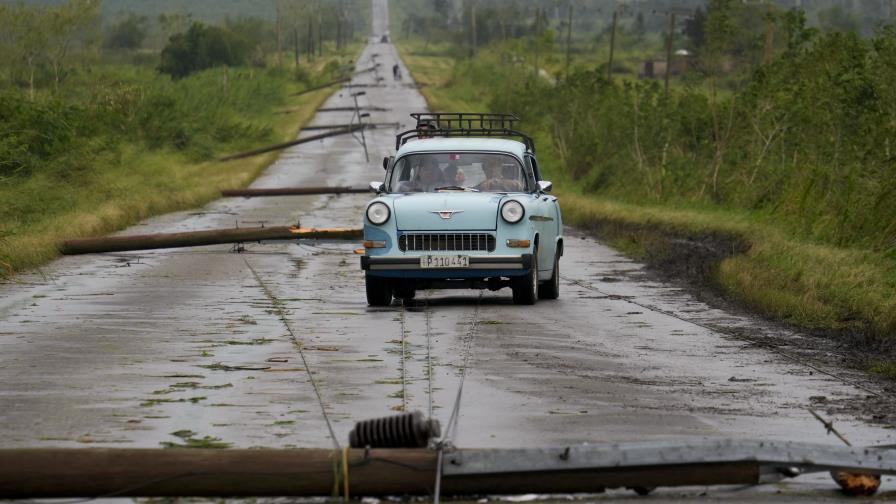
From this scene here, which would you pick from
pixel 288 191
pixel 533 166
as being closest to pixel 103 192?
pixel 288 191

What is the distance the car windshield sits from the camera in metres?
18.0

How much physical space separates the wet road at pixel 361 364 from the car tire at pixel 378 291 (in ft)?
0.54

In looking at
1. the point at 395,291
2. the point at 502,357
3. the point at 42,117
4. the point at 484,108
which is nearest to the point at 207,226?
the point at 42,117

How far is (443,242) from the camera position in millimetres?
16844

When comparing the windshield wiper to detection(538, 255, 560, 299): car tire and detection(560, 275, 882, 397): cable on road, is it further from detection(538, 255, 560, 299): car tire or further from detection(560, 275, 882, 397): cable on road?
detection(560, 275, 882, 397): cable on road

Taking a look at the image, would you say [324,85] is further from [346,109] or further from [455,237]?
[455,237]

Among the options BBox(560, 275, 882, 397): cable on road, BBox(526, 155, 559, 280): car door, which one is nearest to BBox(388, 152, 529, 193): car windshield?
BBox(526, 155, 559, 280): car door

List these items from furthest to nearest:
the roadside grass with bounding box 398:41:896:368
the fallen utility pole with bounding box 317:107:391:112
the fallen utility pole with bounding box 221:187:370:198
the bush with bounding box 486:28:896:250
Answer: the fallen utility pole with bounding box 317:107:391:112
the fallen utility pole with bounding box 221:187:370:198
the bush with bounding box 486:28:896:250
the roadside grass with bounding box 398:41:896:368

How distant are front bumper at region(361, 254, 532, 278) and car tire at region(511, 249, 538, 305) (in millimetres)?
278

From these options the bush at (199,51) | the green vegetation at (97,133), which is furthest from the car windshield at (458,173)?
the bush at (199,51)

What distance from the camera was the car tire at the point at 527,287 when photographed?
17.1 m

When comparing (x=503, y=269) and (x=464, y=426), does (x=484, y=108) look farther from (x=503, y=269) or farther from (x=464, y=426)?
(x=464, y=426)

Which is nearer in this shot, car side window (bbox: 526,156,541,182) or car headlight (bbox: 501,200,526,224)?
car headlight (bbox: 501,200,526,224)

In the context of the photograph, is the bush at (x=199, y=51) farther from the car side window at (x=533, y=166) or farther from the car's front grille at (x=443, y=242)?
the car's front grille at (x=443, y=242)
